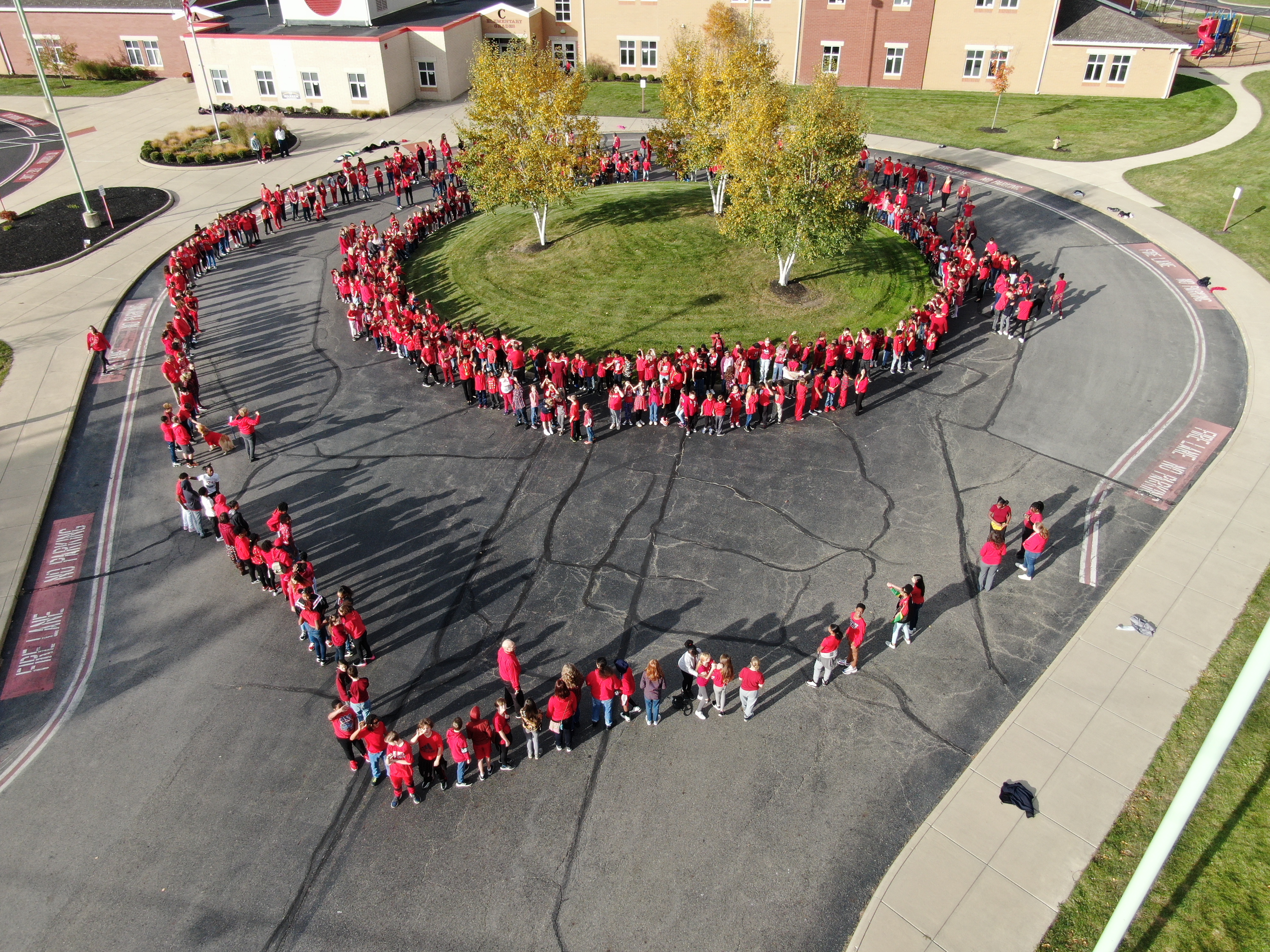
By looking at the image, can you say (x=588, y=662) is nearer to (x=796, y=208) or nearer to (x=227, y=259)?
(x=796, y=208)

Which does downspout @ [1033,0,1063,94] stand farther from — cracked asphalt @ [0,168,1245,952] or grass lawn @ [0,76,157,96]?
grass lawn @ [0,76,157,96]

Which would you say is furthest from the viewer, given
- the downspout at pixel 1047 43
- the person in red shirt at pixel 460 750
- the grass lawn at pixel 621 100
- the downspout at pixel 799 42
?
the downspout at pixel 799 42

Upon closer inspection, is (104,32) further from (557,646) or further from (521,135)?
(557,646)

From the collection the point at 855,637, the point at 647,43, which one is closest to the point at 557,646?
the point at 855,637

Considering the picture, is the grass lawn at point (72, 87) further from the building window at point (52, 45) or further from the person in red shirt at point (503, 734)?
the person in red shirt at point (503, 734)

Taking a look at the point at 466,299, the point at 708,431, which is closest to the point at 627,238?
the point at 466,299

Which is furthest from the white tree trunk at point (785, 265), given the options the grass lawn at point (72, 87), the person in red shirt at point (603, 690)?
the grass lawn at point (72, 87)
